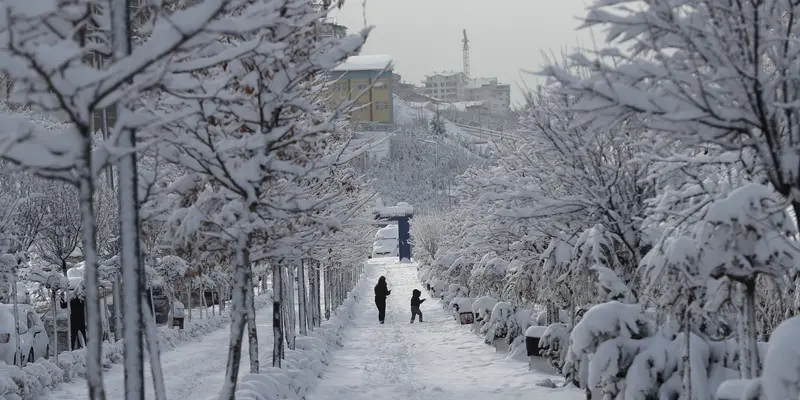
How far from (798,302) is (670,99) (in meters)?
5.07

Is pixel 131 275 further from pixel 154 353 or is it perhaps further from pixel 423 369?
pixel 423 369

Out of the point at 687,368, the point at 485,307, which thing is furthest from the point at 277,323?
the point at 485,307

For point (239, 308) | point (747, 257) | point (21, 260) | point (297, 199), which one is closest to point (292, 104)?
point (297, 199)

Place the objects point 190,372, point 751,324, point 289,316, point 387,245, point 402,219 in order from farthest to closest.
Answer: point 387,245 → point 402,219 → point 190,372 → point 289,316 → point 751,324

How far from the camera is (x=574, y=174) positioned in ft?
35.1

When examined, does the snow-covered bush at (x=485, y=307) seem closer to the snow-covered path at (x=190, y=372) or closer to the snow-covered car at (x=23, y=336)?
the snow-covered path at (x=190, y=372)

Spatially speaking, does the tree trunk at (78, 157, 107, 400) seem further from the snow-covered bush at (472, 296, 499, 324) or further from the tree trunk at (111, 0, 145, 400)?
the snow-covered bush at (472, 296, 499, 324)

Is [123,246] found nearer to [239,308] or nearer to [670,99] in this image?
[239,308]

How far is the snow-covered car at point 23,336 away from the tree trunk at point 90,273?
11280 millimetres

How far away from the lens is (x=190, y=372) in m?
17.1

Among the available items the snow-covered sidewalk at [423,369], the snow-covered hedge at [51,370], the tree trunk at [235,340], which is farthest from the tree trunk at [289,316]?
the tree trunk at [235,340]

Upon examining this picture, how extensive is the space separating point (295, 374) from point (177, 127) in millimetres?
5704

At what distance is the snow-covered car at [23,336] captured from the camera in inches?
565

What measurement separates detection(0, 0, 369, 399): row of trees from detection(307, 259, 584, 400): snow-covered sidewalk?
2.84 meters
